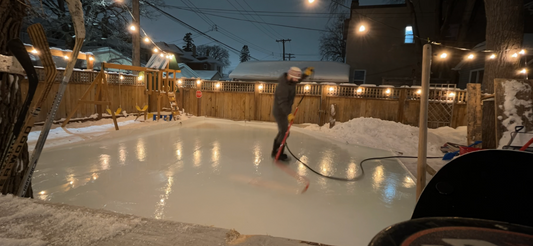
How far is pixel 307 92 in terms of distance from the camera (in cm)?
988

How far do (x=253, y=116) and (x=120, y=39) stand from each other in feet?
42.3

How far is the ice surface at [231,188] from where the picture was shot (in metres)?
2.56

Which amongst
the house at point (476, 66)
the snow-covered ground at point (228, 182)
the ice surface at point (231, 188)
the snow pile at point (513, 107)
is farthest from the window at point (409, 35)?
the ice surface at point (231, 188)

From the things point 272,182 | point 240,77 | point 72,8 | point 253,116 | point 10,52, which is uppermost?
point 240,77

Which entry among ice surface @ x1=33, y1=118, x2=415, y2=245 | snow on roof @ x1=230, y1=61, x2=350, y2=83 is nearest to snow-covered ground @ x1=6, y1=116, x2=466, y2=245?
ice surface @ x1=33, y1=118, x2=415, y2=245

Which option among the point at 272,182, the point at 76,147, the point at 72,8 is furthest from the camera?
the point at 76,147

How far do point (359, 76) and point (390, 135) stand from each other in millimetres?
9097

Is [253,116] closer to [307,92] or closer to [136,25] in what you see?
[307,92]

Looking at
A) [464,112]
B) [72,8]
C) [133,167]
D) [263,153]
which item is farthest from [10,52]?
[464,112]

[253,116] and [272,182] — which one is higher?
[253,116]

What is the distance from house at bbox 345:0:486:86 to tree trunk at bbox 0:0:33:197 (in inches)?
579

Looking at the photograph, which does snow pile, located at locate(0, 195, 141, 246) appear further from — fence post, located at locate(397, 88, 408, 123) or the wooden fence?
fence post, located at locate(397, 88, 408, 123)

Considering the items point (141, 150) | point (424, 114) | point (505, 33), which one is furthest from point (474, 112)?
point (141, 150)

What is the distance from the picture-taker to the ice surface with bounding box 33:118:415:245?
2557 millimetres
